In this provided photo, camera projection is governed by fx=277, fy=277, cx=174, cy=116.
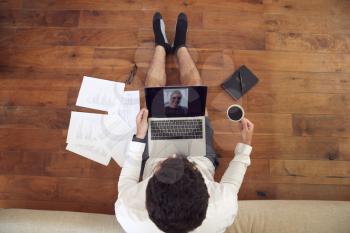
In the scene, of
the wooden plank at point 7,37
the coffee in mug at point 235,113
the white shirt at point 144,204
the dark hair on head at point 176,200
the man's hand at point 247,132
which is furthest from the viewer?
the wooden plank at point 7,37

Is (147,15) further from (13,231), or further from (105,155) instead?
(13,231)

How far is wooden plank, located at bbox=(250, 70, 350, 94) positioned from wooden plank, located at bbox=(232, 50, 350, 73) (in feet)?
0.10

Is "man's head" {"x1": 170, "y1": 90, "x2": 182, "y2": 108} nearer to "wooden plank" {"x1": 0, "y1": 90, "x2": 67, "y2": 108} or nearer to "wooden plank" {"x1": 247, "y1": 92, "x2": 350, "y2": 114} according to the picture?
"wooden plank" {"x1": 247, "y1": 92, "x2": 350, "y2": 114}

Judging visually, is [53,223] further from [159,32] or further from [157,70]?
[159,32]

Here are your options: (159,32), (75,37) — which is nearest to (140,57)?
(159,32)

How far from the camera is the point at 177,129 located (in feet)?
4.11

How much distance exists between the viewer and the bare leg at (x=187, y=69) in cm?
145

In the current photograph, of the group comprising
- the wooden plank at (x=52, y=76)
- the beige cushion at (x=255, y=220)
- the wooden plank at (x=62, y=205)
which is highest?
the wooden plank at (x=52, y=76)

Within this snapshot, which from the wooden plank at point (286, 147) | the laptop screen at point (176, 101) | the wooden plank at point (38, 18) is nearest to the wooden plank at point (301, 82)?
the wooden plank at point (286, 147)

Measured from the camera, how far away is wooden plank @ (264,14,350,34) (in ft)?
5.31

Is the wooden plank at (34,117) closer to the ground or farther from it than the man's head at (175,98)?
closer to the ground

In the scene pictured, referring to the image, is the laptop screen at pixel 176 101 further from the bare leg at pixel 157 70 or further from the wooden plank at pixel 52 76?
the wooden plank at pixel 52 76

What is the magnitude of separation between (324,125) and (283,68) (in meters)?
0.38

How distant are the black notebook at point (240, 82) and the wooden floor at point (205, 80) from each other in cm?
4
